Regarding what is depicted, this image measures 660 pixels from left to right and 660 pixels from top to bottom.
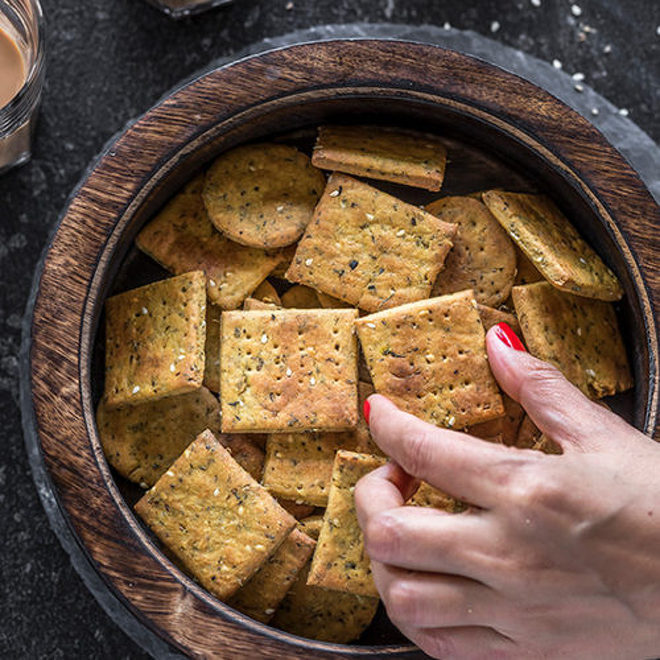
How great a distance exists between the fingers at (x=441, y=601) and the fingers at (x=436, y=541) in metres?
0.02

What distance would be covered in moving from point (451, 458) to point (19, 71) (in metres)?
0.92

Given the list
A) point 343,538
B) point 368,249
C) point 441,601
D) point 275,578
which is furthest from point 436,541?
point 368,249

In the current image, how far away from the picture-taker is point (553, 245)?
4.41 feet

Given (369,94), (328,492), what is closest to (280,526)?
(328,492)

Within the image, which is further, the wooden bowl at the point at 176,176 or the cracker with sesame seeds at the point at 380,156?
the cracker with sesame seeds at the point at 380,156

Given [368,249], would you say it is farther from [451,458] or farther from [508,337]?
[451,458]

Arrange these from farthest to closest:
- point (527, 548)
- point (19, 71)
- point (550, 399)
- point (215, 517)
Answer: point (19, 71), point (215, 517), point (550, 399), point (527, 548)

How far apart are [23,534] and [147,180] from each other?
2.12 feet

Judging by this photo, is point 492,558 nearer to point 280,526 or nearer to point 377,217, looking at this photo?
point 280,526

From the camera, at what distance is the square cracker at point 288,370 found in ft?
Answer: 4.34

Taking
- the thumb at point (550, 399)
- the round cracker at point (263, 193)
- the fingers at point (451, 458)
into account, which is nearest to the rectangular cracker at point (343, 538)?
the fingers at point (451, 458)

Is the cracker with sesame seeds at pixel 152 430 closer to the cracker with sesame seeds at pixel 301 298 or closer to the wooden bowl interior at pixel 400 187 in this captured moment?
the wooden bowl interior at pixel 400 187

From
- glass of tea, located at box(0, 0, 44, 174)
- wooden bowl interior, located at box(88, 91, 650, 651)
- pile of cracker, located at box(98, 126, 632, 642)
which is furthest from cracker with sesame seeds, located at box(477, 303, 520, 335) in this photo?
glass of tea, located at box(0, 0, 44, 174)

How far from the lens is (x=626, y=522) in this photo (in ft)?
3.50
